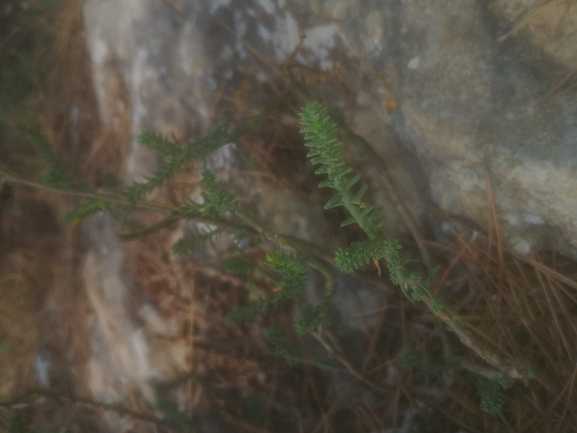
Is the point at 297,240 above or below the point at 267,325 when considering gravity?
above

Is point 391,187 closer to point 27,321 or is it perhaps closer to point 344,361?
point 344,361

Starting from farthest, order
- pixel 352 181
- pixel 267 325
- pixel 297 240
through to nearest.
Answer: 1. pixel 267 325
2. pixel 297 240
3. pixel 352 181

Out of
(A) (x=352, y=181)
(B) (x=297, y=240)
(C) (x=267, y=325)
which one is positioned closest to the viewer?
(A) (x=352, y=181)

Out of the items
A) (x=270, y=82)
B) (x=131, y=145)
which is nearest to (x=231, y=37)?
(x=270, y=82)

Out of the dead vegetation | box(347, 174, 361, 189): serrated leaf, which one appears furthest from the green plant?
the dead vegetation

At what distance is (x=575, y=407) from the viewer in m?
1.51

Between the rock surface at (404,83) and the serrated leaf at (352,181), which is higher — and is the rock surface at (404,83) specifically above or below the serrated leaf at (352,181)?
above

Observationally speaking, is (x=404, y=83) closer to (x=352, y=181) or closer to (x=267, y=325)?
(x=352, y=181)

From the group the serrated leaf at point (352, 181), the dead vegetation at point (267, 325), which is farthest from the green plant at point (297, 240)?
the dead vegetation at point (267, 325)

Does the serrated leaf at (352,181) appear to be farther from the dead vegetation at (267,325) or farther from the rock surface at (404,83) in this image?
the dead vegetation at (267,325)

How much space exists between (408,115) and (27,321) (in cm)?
238

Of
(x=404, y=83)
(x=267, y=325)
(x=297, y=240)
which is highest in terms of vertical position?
(x=404, y=83)

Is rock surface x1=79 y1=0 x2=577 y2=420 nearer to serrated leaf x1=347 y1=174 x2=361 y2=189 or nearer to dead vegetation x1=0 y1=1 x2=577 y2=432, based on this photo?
dead vegetation x1=0 y1=1 x2=577 y2=432

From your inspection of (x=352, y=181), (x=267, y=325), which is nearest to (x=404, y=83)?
(x=352, y=181)
